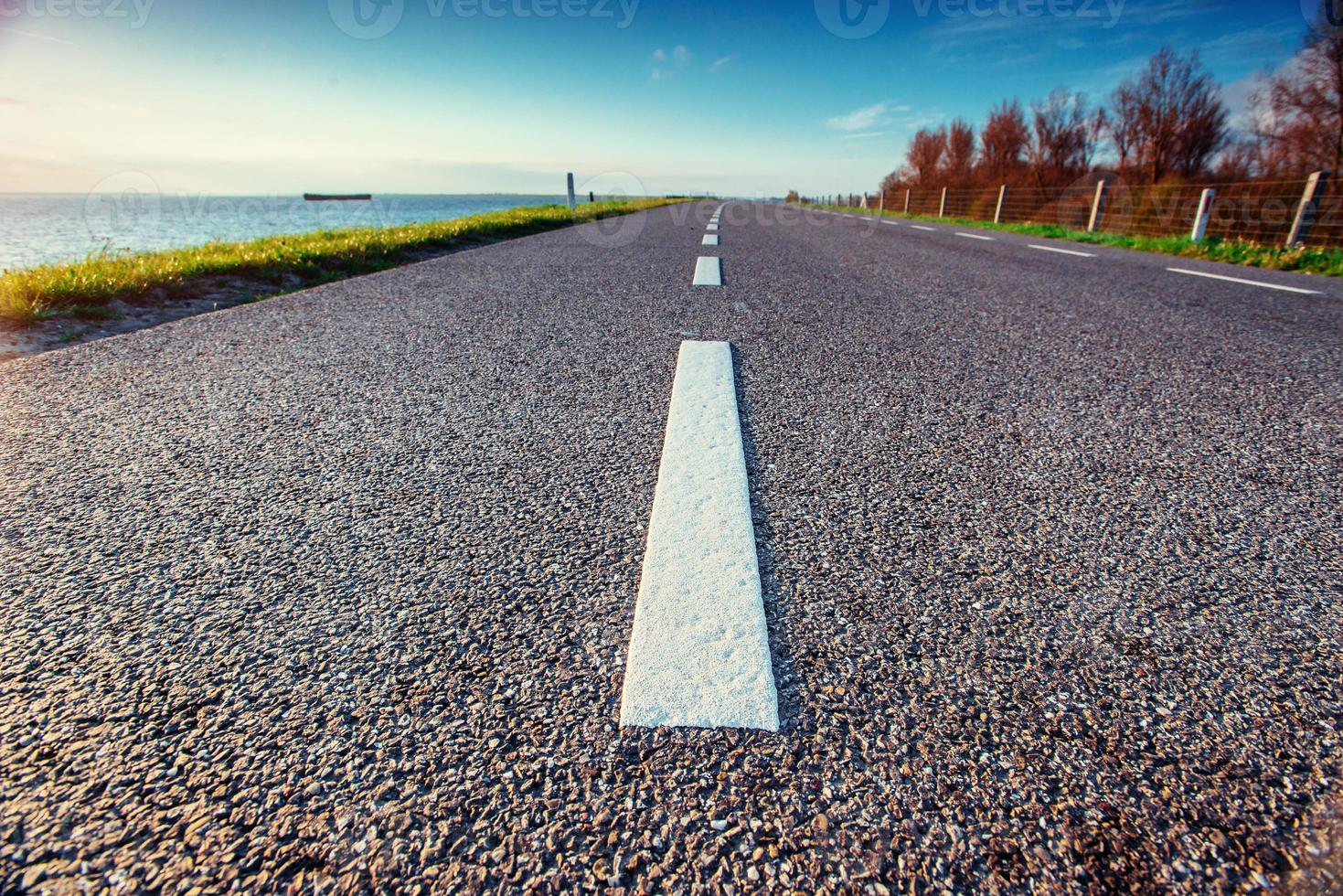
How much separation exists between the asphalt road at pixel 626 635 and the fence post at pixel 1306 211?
9112 mm

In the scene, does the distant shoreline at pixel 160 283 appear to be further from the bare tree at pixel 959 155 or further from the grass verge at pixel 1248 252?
the bare tree at pixel 959 155

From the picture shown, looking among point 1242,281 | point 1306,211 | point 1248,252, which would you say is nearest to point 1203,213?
point 1306,211

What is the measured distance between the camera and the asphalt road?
627 mm

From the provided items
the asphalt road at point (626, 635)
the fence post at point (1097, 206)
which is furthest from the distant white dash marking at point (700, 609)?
the fence post at point (1097, 206)

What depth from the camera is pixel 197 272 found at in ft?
14.0

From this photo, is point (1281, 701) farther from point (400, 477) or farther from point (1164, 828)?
point (400, 477)

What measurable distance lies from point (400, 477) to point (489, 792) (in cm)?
93

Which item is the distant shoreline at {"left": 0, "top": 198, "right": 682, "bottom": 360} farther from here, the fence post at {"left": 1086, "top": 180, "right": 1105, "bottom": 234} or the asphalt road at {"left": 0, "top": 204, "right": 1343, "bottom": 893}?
the fence post at {"left": 1086, "top": 180, "right": 1105, "bottom": 234}

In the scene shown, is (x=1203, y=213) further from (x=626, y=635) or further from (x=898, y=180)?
(x=898, y=180)

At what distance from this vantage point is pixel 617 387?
2064mm

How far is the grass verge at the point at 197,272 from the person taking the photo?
322cm

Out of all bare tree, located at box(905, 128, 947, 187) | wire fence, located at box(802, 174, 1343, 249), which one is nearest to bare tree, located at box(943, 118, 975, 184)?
bare tree, located at box(905, 128, 947, 187)

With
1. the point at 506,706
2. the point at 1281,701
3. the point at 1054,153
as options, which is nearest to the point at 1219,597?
the point at 1281,701

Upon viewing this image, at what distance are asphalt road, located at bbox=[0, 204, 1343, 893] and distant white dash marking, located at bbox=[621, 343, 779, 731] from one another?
3cm
